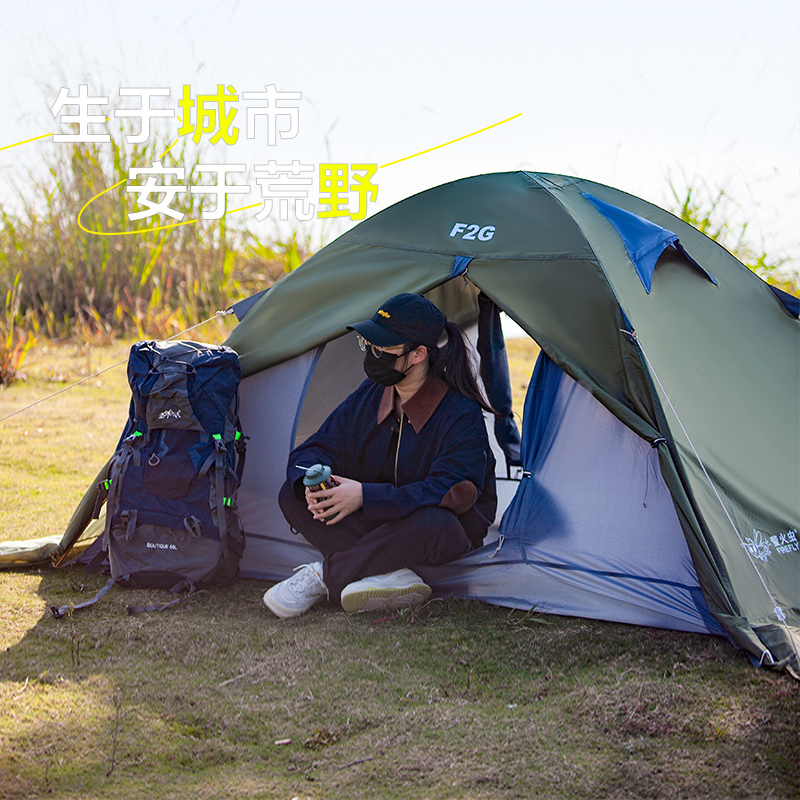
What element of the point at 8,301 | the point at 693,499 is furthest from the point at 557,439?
the point at 8,301

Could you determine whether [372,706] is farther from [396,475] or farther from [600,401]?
[600,401]

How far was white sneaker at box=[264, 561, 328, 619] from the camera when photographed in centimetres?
326

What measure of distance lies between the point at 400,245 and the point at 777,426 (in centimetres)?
154

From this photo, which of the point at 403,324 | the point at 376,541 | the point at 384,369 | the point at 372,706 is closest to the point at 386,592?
the point at 376,541

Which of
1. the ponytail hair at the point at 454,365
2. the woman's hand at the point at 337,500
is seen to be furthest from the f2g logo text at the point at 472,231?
the woman's hand at the point at 337,500

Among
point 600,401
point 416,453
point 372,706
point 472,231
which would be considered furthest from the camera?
point 472,231

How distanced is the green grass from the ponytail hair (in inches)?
29.8

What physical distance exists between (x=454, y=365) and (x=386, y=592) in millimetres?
820

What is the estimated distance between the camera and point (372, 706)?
103 inches

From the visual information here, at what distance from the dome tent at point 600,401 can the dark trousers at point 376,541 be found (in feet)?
0.69

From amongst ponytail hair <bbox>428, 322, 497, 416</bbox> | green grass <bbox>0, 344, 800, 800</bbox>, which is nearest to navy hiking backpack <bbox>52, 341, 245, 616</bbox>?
green grass <bbox>0, 344, 800, 800</bbox>

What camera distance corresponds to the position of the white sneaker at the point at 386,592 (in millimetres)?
3197

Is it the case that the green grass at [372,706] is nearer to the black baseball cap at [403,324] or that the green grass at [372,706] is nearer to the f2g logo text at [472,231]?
the black baseball cap at [403,324]

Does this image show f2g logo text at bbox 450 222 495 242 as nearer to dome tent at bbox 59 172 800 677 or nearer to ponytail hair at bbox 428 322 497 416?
dome tent at bbox 59 172 800 677
